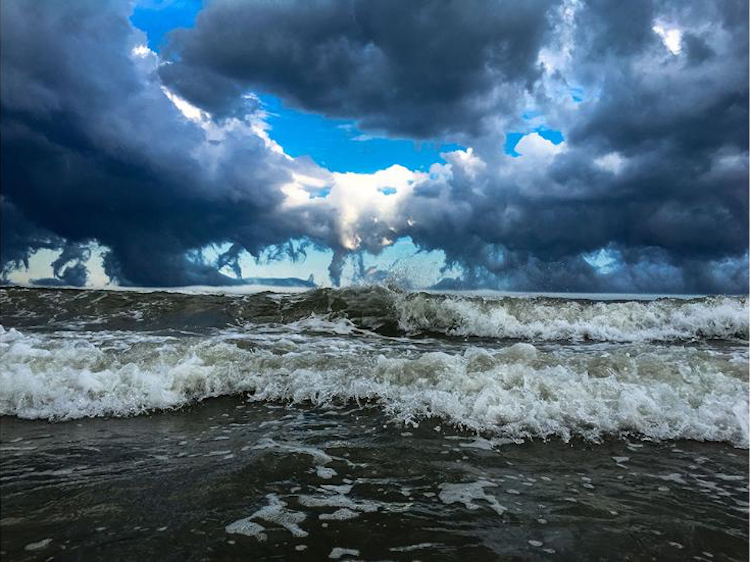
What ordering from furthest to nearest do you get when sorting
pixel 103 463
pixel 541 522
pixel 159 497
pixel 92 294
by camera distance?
pixel 92 294, pixel 103 463, pixel 159 497, pixel 541 522

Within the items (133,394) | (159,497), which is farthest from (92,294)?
(159,497)

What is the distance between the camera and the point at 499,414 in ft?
20.8

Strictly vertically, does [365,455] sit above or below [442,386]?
below

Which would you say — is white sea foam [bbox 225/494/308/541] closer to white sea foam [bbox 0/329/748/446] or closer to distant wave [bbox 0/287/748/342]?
white sea foam [bbox 0/329/748/446]

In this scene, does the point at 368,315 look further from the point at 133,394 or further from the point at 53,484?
the point at 53,484

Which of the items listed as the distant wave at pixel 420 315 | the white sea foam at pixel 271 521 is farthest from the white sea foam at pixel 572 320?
the white sea foam at pixel 271 521

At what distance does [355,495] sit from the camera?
163 inches

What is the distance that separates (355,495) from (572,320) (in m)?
15.0

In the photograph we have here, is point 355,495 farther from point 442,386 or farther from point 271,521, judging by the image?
point 442,386

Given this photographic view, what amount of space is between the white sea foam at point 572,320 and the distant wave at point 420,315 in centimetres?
3

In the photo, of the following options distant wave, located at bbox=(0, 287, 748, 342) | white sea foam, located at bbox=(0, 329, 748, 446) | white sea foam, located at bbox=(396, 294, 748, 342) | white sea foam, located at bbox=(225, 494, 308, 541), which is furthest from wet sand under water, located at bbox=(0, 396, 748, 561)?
white sea foam, located at bbox=(396, 294, 748, 342)

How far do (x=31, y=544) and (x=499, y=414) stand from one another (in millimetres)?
5106

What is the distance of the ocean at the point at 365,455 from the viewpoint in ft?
11.1

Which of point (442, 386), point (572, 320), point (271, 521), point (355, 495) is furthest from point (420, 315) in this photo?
point (271, 521)
